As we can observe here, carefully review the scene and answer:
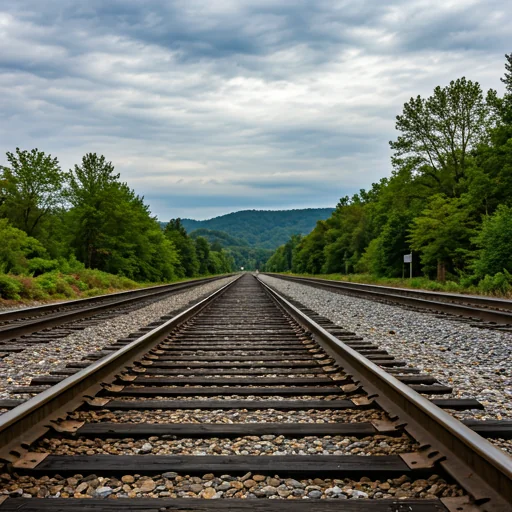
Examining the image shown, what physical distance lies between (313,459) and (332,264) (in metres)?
67.6

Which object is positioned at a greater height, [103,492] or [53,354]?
[103,492]

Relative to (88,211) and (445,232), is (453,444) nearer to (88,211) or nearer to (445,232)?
(445,232)

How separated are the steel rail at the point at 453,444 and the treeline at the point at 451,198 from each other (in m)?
16.4

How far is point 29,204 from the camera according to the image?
38.8 m

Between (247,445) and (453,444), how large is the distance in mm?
1185

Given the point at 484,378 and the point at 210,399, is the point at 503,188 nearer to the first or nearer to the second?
the point at 484,378

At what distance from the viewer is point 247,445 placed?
2992 millimetres

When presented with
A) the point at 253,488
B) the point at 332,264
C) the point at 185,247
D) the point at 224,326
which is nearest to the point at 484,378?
the point at 253,488

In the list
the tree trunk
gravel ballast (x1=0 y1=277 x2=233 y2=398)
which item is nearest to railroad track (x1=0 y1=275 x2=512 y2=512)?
gravel ballast (x1=0 y1=277 x2=233 y2=398)

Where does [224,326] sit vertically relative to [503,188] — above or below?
below

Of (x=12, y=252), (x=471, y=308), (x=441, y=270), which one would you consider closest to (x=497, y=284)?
(x=471, y=308)

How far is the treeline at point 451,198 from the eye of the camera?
73.5 ft

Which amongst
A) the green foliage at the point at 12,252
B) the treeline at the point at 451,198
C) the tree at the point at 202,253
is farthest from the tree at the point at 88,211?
the tree at the point at 202,253

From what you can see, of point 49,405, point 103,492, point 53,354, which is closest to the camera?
point 103,492
